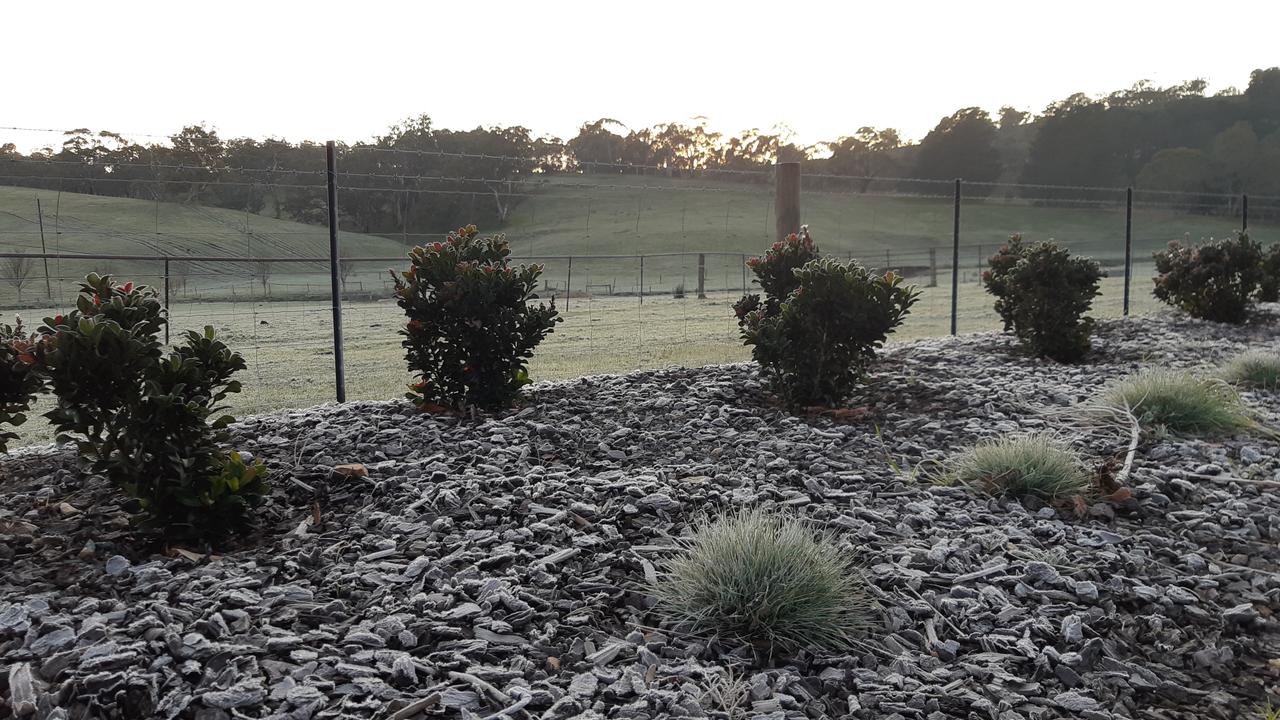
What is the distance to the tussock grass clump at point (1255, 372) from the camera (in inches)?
294

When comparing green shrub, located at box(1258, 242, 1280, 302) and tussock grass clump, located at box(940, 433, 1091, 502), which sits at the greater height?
green shrub, located at box(1258, 242, 1280, 302)

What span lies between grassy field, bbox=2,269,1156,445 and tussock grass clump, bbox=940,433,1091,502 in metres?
4.65

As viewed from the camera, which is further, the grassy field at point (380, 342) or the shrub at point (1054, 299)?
the shrub at point (1054, 299)

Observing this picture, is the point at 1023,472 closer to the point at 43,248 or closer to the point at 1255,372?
the point at 1255,372

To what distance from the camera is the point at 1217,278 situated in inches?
460

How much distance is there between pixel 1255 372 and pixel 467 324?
6.77 meters

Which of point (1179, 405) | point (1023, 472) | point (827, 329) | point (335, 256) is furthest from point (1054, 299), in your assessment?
point (335, 256)

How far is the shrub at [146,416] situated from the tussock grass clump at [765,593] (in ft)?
6.15

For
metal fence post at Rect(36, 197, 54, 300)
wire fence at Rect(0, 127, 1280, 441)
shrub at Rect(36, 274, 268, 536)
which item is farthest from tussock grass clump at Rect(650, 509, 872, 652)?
metal fence post at Rect(36, 197, 54, 300)

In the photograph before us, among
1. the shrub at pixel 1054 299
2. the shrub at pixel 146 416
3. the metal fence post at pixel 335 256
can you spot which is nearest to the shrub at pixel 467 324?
the metal fence post at pixel 335 256

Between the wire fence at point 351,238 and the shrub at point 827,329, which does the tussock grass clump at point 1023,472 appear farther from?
the wire fence at point 351,238

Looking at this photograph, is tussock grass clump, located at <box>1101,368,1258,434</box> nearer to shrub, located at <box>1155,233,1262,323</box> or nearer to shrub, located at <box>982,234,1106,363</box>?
shrub, located at <box>982,234,1106,363</box>

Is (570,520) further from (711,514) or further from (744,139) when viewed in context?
(744,139)

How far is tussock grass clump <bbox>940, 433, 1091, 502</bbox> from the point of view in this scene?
4488mm
